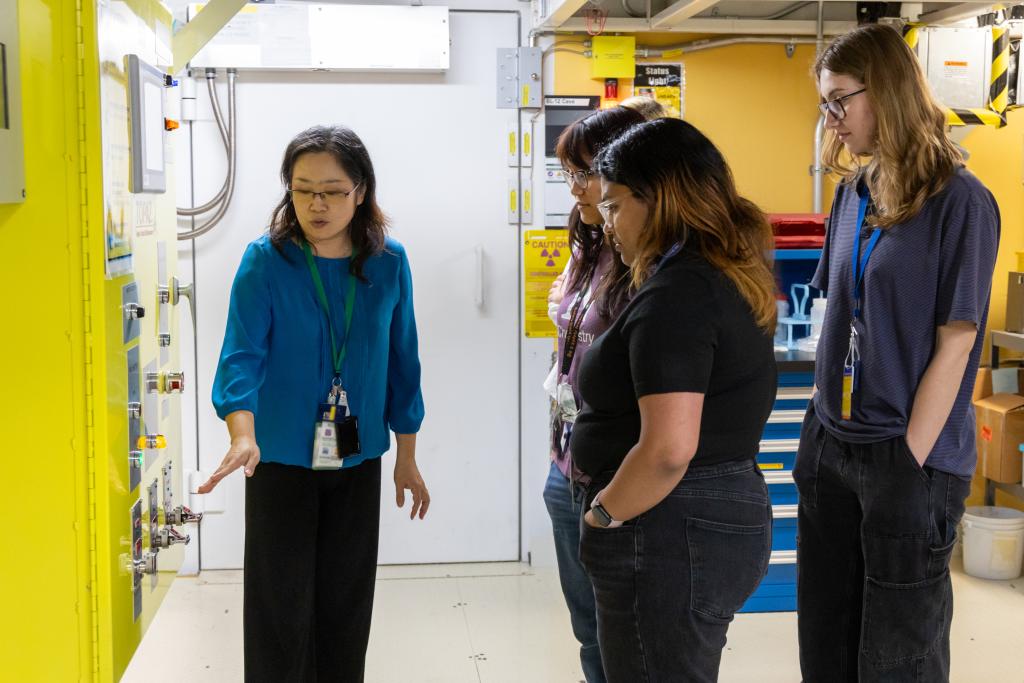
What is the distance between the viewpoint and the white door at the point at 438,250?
388cm

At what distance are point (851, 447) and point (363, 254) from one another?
106 centimetres

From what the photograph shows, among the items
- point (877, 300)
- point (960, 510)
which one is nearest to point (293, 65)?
point (877, 300)

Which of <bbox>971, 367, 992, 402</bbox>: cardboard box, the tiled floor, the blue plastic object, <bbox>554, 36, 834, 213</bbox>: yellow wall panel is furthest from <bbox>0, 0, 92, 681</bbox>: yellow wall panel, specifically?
<bbox>971, 367, 992, 402</bbox>: cardboard box

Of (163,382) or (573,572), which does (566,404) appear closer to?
(573,572)

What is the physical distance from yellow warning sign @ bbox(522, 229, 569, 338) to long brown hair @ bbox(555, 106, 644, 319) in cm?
159

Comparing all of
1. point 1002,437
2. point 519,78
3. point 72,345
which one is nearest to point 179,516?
point 72,345

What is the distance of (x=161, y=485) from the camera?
2.31 metres

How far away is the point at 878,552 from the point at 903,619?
14 cm

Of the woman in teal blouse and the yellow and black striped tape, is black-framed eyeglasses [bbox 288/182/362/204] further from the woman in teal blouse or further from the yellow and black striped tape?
the yellow and black striped tape

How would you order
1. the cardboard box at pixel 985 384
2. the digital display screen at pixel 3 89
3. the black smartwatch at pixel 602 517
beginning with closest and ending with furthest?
the digital display screen at pixel 3 89
the black smartwatch at pixel 602 517
the cardboard box at pixel 985 384

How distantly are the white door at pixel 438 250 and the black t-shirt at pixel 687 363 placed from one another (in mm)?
2279

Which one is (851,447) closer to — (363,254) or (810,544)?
(810,544)

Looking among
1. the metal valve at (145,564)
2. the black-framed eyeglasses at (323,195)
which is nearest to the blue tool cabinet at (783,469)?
the black-framed eyeglasses at (323,195)

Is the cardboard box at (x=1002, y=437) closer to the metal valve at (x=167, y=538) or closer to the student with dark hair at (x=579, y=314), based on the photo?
the student with dark hair at (x=579, y=314)
